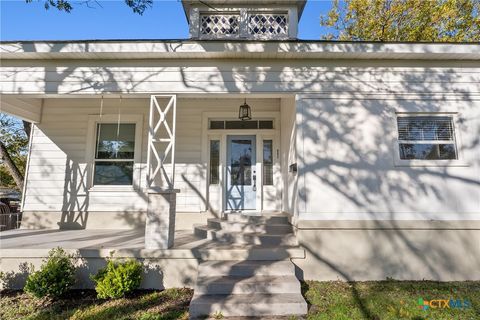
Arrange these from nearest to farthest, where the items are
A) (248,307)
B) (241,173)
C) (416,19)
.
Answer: (248,307) < (241,173) < (416,19)

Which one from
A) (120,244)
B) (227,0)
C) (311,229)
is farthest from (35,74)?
(311,229)

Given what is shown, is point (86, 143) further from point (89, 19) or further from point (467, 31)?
point (467, 31)

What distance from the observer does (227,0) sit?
6629 mm

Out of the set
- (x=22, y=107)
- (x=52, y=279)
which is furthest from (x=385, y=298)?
(x=22, y=107)

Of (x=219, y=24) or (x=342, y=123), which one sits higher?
(x=219, y=24)

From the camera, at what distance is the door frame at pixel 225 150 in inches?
252

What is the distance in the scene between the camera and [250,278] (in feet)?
12.6

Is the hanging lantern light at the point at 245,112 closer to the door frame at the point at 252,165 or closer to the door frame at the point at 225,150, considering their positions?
the door frame at the point at 225,150

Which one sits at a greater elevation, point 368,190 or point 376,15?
point 376,15

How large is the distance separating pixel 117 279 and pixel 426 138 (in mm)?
5638

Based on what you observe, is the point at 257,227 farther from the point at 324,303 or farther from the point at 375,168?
the point at 375,168

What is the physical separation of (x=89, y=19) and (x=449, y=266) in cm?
795

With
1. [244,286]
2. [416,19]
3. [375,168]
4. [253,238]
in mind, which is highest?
[416,19]

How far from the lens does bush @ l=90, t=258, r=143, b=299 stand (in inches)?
146
